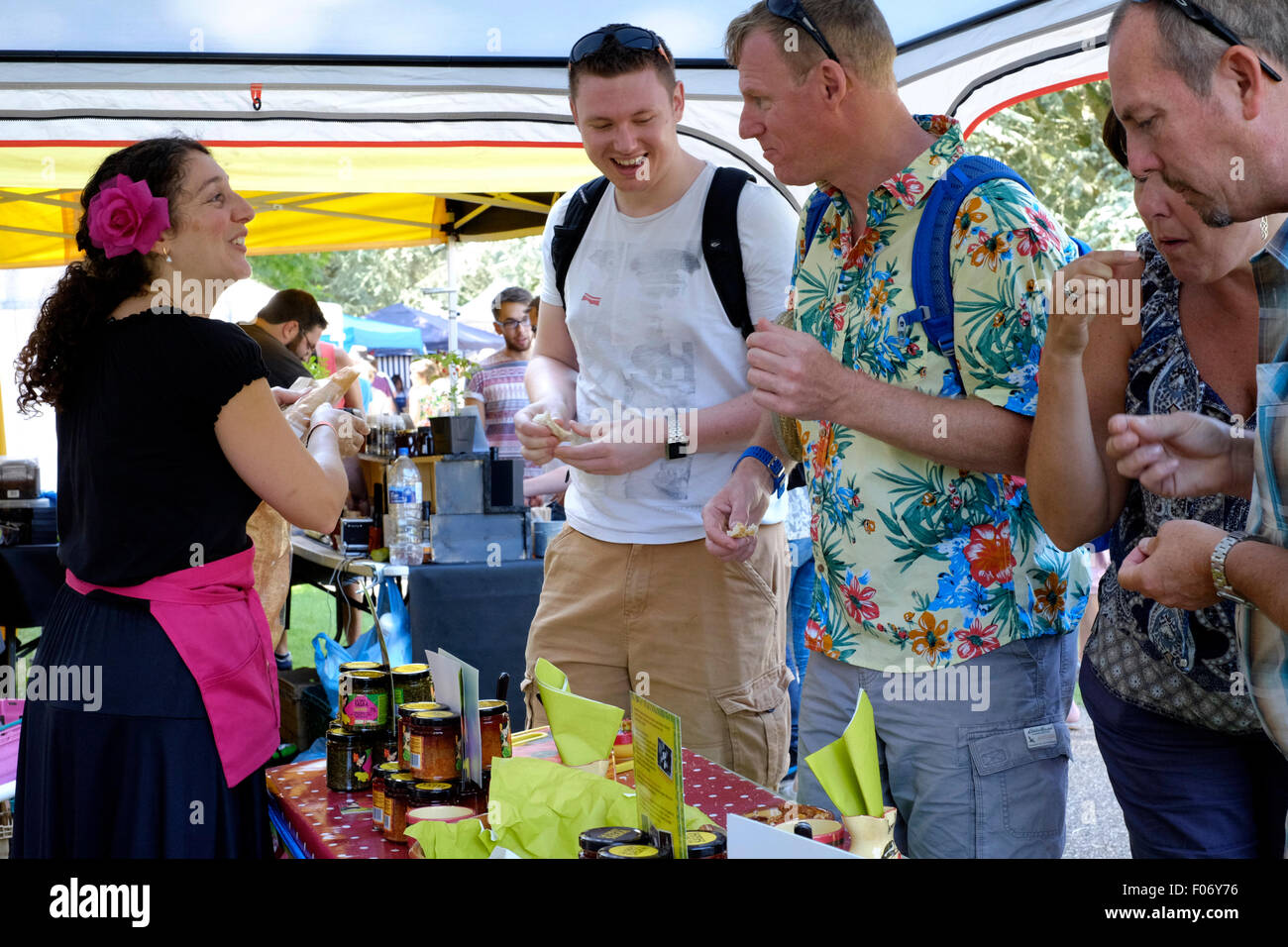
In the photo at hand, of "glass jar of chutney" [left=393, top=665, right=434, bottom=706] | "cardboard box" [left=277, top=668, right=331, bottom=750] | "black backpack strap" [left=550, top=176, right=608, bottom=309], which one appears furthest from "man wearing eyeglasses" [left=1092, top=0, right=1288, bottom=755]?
"cardboard box" [left=277, top=668, right=331, bottom=750]

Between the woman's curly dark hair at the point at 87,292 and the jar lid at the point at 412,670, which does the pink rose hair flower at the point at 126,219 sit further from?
the jar lid at the point at 412,670

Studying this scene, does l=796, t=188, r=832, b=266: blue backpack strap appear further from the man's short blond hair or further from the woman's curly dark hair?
the woman's curly dark hair

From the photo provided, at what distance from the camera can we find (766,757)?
250 cm

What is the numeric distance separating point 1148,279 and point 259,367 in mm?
1577

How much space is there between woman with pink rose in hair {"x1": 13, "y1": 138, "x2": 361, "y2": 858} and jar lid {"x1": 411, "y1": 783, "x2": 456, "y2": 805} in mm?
628

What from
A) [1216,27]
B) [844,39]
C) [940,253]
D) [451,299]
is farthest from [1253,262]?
[451,299]

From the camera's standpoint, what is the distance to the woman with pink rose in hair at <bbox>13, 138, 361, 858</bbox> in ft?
6.98

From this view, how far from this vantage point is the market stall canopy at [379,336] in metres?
15.9

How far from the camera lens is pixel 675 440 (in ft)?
8.05

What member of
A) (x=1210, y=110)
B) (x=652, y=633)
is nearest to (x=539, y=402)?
(x=652, y=633)

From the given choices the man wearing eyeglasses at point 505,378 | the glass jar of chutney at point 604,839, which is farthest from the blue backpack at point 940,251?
the man wearing eyeglasses at point 505,378

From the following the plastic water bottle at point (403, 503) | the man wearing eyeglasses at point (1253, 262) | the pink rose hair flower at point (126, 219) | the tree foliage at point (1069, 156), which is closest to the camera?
the man wearing eyeglasses at point (1253, 262)
